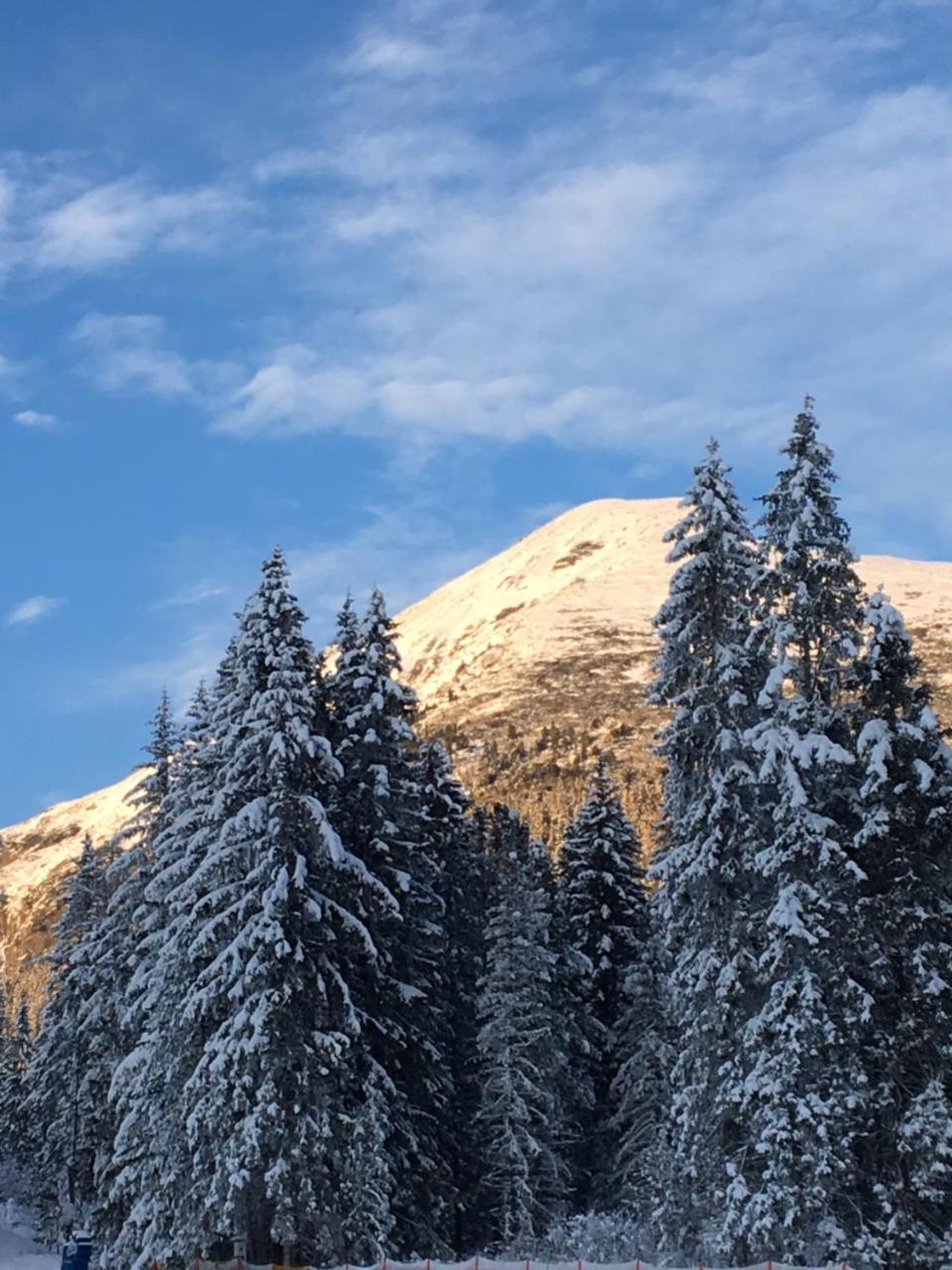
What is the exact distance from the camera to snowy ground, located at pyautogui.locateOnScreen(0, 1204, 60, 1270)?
150 ft

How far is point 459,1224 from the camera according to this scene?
38.9m

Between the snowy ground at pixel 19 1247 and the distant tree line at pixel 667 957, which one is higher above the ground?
the distant tree line at pixel 667 957

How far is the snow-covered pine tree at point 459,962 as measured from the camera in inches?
1516

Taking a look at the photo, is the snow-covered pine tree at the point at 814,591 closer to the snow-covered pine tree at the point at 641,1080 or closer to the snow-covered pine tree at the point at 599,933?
the snow-covered pine tree at the point at 641,1080

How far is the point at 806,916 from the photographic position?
26.2 meters

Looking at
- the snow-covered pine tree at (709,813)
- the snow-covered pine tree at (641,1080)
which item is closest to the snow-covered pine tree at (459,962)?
the snow-covered pine tree at (641,1080)

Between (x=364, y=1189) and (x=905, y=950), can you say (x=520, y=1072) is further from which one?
(x=905, y=950)


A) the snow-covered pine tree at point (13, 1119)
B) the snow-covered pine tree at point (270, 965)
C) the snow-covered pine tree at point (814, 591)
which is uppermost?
the snow-covered pine tree at point (814, 591)

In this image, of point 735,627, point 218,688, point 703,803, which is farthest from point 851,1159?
point 218,688

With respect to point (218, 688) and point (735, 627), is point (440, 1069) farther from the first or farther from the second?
point (735, 627)

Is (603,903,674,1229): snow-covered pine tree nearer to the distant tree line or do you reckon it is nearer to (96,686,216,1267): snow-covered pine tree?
the distant tree line

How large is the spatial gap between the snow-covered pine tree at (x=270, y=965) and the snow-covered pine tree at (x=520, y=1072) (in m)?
8.50

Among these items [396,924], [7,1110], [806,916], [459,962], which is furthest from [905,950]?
[7,1110]

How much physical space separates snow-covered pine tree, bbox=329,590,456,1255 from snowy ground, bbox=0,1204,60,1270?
1753 cm
